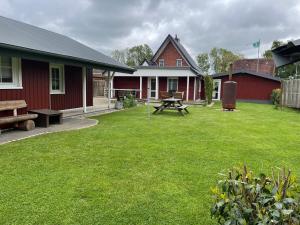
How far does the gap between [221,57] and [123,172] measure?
192 feet

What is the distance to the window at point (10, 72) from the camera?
23.2 ft

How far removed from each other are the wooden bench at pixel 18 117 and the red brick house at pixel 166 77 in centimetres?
1111

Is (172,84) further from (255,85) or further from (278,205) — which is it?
(278,205)

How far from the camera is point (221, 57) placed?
192 ft

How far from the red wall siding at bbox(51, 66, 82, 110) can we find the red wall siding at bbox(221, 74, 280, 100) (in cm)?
1624

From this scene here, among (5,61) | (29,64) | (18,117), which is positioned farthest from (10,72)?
(18,117)

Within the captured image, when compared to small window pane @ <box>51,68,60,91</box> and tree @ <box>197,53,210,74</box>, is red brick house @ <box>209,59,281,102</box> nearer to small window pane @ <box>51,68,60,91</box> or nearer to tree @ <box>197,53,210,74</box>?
small window pane @ <box>51,68,60,91</box>

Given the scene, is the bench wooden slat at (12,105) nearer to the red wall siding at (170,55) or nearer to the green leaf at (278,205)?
the green leaf at (278,205)

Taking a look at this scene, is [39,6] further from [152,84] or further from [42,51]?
[152,84]

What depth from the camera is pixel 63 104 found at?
1134 centimetres

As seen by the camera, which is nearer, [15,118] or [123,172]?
[123,172]

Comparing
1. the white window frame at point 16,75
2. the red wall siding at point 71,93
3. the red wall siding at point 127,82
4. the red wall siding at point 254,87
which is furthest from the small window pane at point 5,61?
the red wall siding at point 254,87

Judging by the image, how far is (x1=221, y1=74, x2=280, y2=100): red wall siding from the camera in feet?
74.5

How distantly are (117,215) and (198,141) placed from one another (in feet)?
12.8
